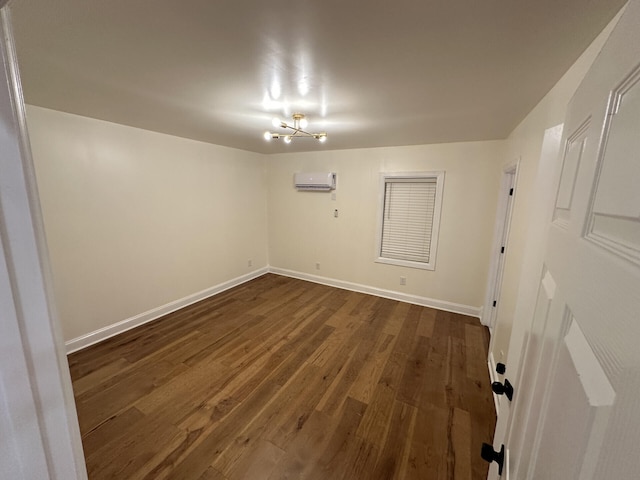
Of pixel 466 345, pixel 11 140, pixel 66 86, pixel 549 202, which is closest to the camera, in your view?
pixel 11 140

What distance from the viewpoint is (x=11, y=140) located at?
43 cm

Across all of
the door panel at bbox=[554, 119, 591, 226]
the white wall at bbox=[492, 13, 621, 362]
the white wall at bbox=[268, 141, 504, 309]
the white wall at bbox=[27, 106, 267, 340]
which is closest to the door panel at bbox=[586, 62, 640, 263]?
the door panel at bbox=[554, 119, 591, 226]

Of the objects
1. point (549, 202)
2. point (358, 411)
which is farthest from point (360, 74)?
point (358, 411)

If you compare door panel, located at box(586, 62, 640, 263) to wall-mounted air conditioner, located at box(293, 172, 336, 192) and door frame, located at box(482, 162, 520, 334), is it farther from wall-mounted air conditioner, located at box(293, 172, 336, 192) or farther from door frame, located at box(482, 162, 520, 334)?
wall-mounted air conditioner, located at box(293, 172, 336, 192)

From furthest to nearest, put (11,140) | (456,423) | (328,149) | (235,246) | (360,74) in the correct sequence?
(235,246) < (328,149) < (456,423) < (360,74) < (11,140)

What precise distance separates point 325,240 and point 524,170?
2887mm

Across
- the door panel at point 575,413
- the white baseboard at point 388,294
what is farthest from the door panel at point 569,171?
the white baseboard at point 388,294

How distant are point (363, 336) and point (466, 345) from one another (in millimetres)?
1121

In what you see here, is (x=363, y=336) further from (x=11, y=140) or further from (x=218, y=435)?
(x=11, y=140)

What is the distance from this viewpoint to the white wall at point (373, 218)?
10.4 ft

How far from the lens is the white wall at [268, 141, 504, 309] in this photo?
3.18 metres

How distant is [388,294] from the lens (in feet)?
12.9

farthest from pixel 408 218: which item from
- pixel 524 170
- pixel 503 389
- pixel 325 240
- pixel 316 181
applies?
pixel 503 389

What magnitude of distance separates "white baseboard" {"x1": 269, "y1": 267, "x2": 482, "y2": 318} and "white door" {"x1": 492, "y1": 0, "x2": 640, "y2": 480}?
10.4 feet
